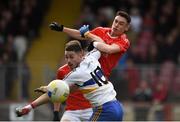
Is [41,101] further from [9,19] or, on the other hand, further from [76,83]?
[9,19]

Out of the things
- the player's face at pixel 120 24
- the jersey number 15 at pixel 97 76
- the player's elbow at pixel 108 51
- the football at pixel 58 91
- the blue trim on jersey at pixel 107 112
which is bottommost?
the blue trim on jersey at pixel 107 112

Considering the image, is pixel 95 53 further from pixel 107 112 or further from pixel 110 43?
pixel 107 112

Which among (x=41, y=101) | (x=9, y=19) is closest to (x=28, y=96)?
(x=9, y=19)

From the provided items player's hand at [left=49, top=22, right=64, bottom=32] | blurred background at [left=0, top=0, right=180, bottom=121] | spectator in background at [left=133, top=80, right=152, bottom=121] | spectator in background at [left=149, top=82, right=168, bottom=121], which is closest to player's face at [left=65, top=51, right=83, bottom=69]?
player's hand at [left=49, top=22, right=64, bottom=32]

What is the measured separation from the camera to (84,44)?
15453mm

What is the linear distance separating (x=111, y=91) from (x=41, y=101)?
2.85 ft

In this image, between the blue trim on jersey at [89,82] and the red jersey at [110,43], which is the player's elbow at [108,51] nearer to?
the red jersey at [110,43]

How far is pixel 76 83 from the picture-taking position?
9.22 m

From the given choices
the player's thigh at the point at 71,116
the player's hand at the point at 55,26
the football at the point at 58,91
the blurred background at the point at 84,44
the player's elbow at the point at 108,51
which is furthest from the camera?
the blurred background at the point at 84,44

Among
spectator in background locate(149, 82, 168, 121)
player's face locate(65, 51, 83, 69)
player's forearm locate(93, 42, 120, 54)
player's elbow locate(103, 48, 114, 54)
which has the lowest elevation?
spectator in background locate(149, 82, 168, 121)

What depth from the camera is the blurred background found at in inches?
589

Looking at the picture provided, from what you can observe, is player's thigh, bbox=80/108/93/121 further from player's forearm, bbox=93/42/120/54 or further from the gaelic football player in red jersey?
player's forearm, bbox=93/42/120/54

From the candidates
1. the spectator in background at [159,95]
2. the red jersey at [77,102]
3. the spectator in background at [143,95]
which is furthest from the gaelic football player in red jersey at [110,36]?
the spectator in background at [159,95]

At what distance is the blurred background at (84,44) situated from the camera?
49.1 ft
